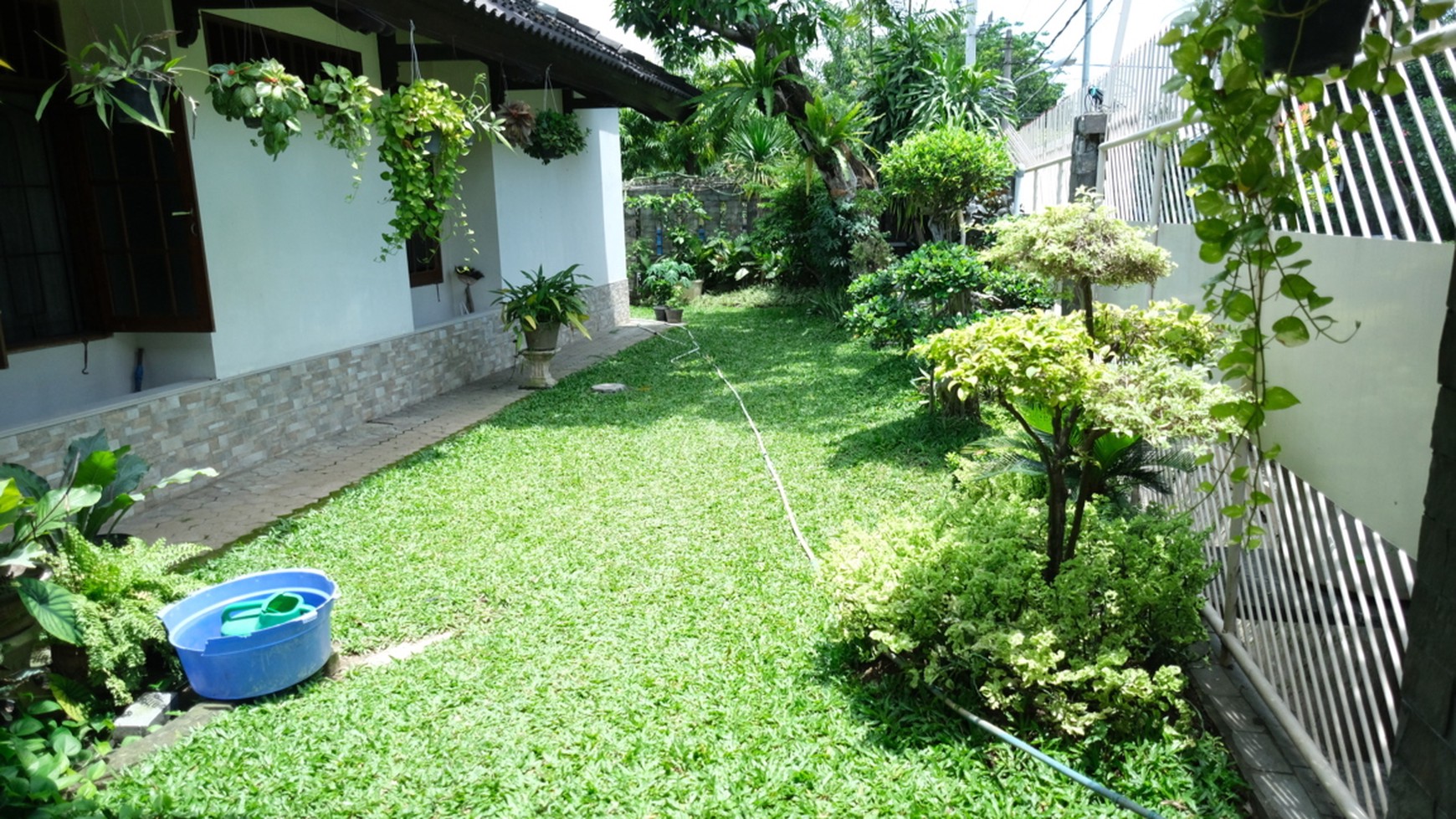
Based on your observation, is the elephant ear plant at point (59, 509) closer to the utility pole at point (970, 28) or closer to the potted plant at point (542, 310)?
the potted plant at point (542, 310)

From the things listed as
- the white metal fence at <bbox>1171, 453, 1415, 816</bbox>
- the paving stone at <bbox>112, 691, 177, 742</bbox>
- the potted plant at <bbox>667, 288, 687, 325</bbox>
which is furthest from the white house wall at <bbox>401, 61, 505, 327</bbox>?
the white metal fence at <bbox>1171, 453, 1415, 816</bbox>

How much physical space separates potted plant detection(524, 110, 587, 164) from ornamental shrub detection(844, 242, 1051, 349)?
3.52 metres

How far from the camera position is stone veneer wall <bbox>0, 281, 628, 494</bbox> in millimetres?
5016

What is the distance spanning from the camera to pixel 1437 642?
1.55 meters

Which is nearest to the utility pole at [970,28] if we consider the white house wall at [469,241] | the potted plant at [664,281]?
the potted plant at [664,281]

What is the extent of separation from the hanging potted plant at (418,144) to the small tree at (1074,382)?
366 cm

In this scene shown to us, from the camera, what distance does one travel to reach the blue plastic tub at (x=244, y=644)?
332cm

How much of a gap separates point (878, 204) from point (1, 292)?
9992 mm

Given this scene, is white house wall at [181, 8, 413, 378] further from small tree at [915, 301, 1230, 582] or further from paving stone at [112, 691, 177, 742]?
small tree at [915, 301, 1230, 582]

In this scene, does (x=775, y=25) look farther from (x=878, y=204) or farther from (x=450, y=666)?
(x=450, y=666)

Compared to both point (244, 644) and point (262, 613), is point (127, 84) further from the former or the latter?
point (244, 644)

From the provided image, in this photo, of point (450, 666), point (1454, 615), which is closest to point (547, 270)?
point (450, 666)

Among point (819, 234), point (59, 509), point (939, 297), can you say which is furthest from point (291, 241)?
point (819, 234)

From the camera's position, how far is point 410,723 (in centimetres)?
324
